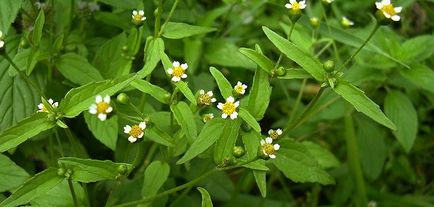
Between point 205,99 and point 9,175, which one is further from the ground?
point 205,99

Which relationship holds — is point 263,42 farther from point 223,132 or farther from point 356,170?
point 223,132

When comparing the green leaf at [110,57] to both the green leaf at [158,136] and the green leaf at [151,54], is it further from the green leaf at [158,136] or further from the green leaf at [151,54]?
the green leaf at [158,136]

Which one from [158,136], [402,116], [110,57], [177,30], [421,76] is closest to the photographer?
[158,136]

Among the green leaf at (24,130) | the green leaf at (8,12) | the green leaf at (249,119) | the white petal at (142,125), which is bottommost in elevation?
the green leaf at (249,119)

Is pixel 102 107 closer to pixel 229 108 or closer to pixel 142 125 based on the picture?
pixel 142 125

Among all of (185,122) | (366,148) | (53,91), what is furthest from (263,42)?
(185,122)

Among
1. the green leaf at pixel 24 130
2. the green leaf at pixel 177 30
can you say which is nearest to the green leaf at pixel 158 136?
the green leaf at pixel 24 130

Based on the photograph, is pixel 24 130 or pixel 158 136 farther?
pixel 158 136

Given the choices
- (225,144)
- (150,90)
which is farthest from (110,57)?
(225,144)
